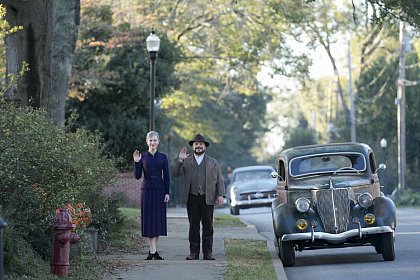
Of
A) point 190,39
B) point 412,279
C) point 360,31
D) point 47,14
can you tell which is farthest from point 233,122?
point 412,279

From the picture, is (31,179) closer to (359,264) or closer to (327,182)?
(327,182)

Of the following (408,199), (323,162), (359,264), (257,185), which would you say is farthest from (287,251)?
(408,199)

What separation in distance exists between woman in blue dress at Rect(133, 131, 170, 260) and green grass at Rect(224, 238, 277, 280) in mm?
1240

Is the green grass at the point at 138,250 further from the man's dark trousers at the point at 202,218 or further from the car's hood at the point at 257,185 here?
the car's hood at the point at 257,185

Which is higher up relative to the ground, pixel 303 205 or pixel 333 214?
Answer: pixel 303 205

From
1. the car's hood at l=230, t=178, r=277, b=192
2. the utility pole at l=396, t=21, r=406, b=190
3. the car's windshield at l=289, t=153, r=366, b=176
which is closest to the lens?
the car's windshield at l=289, t=153, r=366, b=176

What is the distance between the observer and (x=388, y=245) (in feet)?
55.4

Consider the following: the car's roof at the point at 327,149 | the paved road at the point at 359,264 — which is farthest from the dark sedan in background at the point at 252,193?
the car's roof at the point at 327,149

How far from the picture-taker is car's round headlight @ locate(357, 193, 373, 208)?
1688 cm

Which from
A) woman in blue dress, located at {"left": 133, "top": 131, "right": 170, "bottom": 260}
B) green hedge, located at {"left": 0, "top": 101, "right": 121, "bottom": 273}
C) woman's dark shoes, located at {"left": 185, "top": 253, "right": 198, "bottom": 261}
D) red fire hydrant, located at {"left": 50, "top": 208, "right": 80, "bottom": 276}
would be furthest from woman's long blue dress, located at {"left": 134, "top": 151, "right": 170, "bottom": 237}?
red fire hydrant, located at {"left": 50, "top": 208, "right": 80, "bottom": 276}

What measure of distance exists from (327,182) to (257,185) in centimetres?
2094

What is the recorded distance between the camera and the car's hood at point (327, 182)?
56.0 feet

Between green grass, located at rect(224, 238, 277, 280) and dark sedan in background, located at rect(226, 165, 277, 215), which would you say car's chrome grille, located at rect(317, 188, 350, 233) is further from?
dark sedan in background, located at rect(226, 165, 277, 215)

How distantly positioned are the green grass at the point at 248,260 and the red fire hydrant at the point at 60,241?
2144 mm
